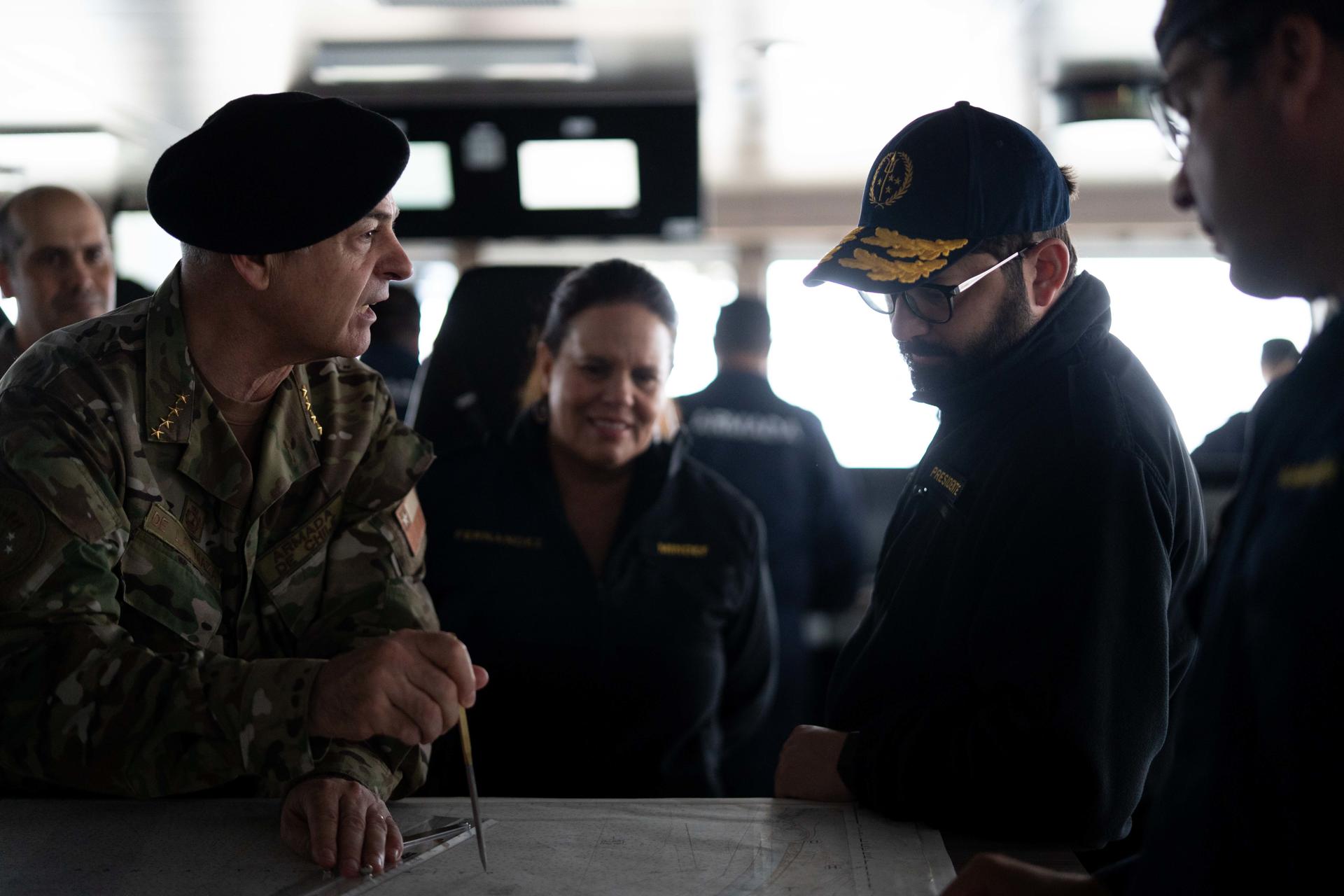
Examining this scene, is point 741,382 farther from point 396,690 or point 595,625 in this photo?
point 396,690

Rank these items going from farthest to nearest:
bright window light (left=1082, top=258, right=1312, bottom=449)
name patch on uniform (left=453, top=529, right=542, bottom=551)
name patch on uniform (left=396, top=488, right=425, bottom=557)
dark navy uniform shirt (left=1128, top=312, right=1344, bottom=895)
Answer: bright window light (left=1082, top=258, right=1312, bottom=449), name patch on uniform (left=453, top=529, right=542, bottom=551), name patch on uniform (left=396, top=488, right=425, bottom=557), dark navy uniform shirt (left=1128, top=312, right=1344, bottom=895)

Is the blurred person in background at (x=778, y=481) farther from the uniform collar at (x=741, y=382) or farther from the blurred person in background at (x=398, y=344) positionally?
the blurred person in background at (x=398, y=344)

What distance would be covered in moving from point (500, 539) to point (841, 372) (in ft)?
16.7

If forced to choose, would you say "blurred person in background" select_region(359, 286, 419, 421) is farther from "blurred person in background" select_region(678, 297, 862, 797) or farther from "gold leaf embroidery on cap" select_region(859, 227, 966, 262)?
"gold leaf embroidery on cap" select_region(859, 227, 966, 262)

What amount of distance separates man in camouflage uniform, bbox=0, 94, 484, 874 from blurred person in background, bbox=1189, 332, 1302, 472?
2.95 metres

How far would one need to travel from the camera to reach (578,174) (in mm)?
4633

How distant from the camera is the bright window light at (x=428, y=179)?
15.1 ft

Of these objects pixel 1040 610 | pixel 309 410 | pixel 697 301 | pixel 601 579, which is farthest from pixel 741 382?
pixel 697 301

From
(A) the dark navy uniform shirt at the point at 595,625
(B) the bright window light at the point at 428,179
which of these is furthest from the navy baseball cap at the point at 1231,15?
(B) the bright window light at the point at 428,179

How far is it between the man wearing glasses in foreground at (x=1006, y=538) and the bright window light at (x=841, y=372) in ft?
17.2

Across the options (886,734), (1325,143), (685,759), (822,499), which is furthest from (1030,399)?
Result: (822,499)

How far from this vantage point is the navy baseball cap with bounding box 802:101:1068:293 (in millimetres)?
A: 1419

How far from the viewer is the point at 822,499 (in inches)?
148

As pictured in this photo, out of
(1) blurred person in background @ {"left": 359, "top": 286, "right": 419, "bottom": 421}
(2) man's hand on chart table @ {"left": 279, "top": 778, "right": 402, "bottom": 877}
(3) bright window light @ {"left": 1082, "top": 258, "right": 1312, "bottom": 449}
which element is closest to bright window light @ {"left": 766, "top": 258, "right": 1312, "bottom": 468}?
(3) bright window light @ {"left": 1082, "top": 258, "right": 1312, "bottom": 449}
